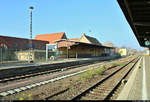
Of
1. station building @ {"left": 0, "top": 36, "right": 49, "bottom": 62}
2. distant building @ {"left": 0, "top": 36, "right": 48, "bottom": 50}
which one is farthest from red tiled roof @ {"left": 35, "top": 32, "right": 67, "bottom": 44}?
distant building @ {"left": 0, "top": 36, "right": 48, "bottom": 50}

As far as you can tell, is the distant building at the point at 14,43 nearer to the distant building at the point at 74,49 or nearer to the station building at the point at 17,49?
the station building at the point at 17,49

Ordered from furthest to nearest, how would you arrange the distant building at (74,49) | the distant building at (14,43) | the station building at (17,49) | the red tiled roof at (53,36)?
the red tiled roof at (53,36)
the distant building at (14,43)
the distant building at (74,49)
the station building at (17,49)

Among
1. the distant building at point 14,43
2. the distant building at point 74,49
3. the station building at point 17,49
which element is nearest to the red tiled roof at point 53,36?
the station building at point 17,49

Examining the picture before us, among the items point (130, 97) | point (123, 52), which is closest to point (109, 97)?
point (130, 97)

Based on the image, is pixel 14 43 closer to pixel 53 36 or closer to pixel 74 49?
pixel 74 49

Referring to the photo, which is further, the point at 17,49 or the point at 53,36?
the point at 53,36

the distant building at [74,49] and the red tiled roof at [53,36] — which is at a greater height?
the red tiled roof at [53,36]

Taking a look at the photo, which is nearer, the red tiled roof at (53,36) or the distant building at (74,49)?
the distant building at (74,49)

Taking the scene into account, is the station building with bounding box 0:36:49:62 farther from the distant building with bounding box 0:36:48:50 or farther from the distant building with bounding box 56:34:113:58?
the distant building with bounding box 56:34:113:58

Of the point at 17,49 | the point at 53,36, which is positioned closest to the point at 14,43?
the point at 17,49

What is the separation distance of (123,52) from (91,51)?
60467 millimetres

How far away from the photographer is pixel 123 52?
95.2m

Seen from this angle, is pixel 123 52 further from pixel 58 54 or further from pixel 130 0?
pixel 130 0

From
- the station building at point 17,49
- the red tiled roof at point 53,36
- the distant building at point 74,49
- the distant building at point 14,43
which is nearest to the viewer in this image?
the station building at point 17,49
